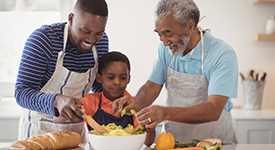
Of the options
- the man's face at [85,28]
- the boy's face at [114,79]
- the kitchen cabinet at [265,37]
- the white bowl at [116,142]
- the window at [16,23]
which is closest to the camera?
the white bowl at [116,142]

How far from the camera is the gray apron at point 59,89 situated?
1.70m

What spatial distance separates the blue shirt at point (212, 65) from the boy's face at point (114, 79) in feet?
0.69

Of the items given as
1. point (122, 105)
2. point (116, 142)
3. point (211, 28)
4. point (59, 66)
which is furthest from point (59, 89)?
point (211, 28)

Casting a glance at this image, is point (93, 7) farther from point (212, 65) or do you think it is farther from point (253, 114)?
point (253, 114)

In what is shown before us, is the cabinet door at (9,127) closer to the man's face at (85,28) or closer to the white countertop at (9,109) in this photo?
the white countertop at (9,109)

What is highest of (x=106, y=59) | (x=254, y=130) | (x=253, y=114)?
(x=106, y=59)

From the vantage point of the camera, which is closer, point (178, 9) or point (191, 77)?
point (178, 9)

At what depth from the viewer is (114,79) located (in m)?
1.83

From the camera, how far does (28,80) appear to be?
5.23 feet

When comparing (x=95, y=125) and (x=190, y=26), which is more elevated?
(x=190, y=26)

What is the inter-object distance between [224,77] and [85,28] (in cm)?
70

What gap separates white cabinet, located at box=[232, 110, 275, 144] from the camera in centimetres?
266

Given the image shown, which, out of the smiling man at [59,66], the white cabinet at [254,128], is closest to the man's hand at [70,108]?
the smiling man at [59,66]

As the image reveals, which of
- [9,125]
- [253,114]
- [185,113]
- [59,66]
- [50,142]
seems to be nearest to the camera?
[50,142]
